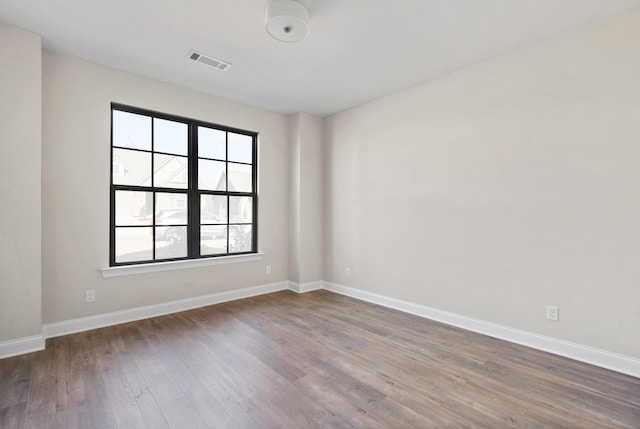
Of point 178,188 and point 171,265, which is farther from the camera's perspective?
point 178,188

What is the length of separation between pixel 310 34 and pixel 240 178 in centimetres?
233

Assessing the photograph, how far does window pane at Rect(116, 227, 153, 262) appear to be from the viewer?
340cm

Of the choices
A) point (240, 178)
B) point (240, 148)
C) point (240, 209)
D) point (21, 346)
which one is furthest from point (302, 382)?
point (240, 148)

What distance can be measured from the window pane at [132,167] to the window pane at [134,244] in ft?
1.78

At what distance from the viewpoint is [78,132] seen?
10.2 ft

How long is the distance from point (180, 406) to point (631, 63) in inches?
159

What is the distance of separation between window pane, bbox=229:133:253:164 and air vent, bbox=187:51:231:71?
3.94ft

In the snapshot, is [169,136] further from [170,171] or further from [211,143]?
[211,143]

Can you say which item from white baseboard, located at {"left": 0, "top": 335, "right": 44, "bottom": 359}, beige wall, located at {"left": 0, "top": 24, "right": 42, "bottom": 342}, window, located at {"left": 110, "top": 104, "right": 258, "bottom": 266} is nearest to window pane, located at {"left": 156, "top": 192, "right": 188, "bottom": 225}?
window, located at {"left": 110, "top": 104, "right": 258, "bottom": 266}

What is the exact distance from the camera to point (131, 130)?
11.4 feet

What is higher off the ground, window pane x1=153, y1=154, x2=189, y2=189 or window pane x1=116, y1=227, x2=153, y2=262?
window pane x1=153, y1=154, x2=189, y2=189

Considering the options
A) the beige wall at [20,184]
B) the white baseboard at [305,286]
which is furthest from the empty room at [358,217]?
the white baseboard at [305,286]

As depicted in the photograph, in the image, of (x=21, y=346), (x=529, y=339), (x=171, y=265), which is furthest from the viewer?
(x=171, y=265)

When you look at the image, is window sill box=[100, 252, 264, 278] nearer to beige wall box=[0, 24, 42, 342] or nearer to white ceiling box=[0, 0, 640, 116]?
beige wall box=[0, 24, 42, 342]
